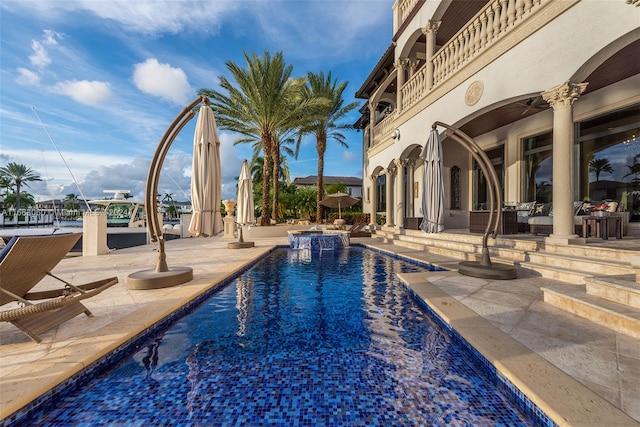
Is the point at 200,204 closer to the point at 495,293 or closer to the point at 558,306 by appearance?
the point at 495,293

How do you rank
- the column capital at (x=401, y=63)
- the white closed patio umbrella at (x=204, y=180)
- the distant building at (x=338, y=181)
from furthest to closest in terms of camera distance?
the distant building at (x=338, y=181) → the column capital at (x=401, y=63) → the white closed patio umbrella at (x=204, y=180)

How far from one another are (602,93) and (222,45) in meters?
16.6

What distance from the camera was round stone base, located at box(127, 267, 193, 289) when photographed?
5.08 metres

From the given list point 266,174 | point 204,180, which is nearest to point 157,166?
point 204,180

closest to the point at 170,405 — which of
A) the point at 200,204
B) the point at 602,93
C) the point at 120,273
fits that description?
the point at 200,204

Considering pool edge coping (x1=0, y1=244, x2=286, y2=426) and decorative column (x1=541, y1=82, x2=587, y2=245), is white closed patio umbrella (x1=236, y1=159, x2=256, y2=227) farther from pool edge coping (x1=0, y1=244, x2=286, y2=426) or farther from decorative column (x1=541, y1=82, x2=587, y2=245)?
decorative column (x1=541, y1=82, x2=587, y2=245)

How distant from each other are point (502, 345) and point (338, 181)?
40.3 meters

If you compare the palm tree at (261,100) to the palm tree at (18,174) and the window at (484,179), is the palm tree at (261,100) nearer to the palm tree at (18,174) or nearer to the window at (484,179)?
the window at (484,179)

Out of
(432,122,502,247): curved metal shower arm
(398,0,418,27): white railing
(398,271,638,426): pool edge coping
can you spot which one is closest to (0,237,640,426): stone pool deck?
(398,271,638,426): pool edge coping

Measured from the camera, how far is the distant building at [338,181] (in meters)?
41.6

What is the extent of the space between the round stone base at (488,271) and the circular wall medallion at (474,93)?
4.83m

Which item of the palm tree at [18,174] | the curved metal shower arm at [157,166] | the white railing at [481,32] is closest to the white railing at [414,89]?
the white railing at [481,32]

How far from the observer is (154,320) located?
11.9 feet

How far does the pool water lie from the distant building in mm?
36516
